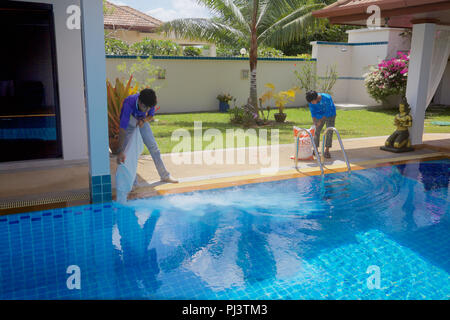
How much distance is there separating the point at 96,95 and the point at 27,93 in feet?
13.3

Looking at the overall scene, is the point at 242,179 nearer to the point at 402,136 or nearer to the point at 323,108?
the point at 323,108

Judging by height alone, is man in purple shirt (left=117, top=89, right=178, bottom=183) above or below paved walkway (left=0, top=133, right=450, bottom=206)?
above

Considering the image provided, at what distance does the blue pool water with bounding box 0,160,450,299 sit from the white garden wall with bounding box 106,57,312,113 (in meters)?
11.2

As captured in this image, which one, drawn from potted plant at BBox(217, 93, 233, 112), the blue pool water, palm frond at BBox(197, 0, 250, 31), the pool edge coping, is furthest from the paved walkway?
Result: potted plant at BBox(217, 93, 233, 112)

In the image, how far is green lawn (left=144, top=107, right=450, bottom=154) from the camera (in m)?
11.6

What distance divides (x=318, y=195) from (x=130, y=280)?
143 inches

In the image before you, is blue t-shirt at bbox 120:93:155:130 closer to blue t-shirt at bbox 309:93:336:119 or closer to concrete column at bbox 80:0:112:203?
concrete column at bbox 80:0:112:203

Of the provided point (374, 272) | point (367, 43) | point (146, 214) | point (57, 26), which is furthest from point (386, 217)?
point (367, 43)

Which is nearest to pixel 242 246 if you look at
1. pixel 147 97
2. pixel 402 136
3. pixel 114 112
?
pixel 147 97

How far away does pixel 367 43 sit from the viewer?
19.7 metres

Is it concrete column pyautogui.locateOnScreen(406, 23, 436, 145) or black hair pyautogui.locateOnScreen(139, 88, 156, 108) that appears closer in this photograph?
black hair pyautogui.locateOnScreen(139, 88, 156, 108)

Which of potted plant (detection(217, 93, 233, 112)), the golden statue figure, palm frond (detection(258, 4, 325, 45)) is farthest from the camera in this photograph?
potted plant (detection(217, 93, 233, 112))

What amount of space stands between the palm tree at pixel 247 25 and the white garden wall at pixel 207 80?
1.54 metres

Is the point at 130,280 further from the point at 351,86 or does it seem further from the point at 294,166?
the point at 351,86
